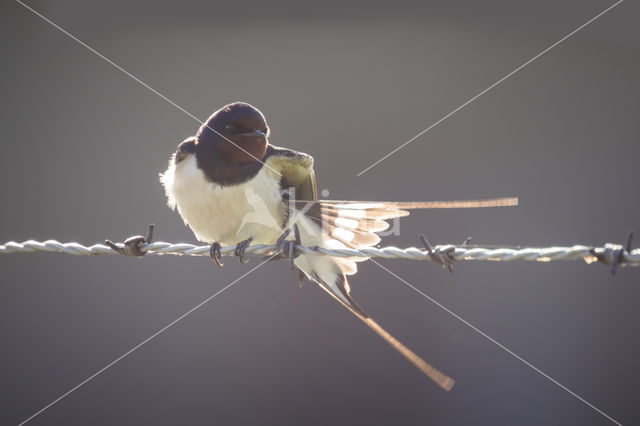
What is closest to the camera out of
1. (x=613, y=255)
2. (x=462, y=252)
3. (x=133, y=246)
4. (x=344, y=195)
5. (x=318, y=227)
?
(x=613, y=255)

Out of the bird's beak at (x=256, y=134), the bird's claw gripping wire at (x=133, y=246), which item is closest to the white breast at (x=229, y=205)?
the bird's beak at (x=256, y=134)

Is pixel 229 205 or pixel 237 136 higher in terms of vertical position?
pixel 237 136

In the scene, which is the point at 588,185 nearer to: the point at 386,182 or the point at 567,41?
the point at 567,41

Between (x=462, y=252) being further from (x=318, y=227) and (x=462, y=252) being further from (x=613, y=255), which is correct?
(x=318, y=227)

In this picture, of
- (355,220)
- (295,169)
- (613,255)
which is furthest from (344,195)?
(613,255)


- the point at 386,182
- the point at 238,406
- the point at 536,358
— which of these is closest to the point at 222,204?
the point at 386,182

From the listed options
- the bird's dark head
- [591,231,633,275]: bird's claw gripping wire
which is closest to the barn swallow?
the bird's dark head
